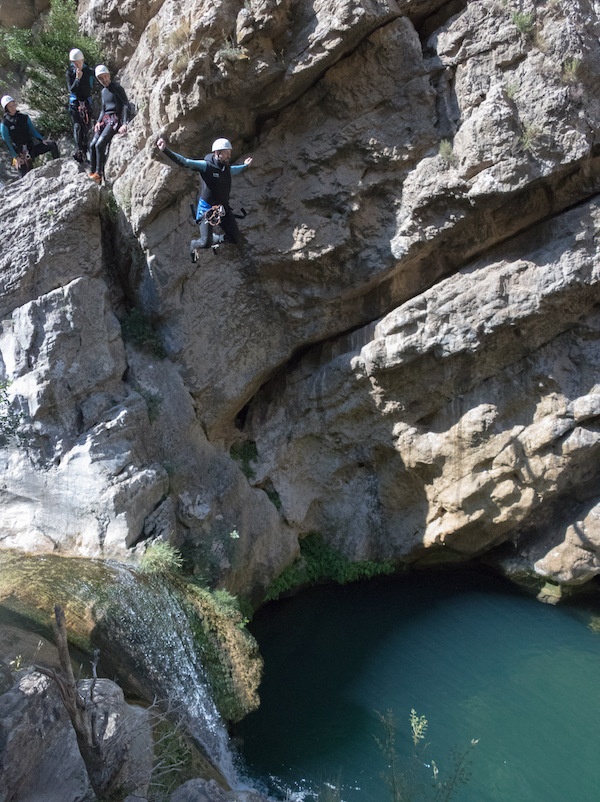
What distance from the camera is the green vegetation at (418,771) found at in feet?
18.9

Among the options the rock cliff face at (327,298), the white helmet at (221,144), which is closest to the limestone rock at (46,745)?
the rock cliff face at (327,298)

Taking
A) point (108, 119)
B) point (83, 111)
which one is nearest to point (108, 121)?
point (108, 119)

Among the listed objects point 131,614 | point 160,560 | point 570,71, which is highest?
point 570,71

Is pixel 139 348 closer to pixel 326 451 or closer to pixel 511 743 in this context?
pixel 326 451

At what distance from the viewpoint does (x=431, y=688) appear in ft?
25.7

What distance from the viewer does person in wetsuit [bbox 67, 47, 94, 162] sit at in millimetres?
9070

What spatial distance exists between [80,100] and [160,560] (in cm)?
717

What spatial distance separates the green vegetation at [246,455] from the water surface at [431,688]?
7.43 feet

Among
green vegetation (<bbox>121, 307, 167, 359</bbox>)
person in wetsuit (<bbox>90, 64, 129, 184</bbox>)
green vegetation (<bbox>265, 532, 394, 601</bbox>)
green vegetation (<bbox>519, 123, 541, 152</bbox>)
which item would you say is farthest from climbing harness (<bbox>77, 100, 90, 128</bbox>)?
green vegetation (<bbox>265, 532, 394, 601</bbox>)

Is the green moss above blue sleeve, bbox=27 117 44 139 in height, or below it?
below

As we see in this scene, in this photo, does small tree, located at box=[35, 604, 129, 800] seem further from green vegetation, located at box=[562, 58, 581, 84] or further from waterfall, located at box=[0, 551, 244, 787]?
green vegetation, located at box=[562, 58, 581, 84]

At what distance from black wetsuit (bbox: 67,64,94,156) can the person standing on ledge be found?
106 inches

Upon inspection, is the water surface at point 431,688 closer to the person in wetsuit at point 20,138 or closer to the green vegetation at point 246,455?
the green vegetation at point 246,455

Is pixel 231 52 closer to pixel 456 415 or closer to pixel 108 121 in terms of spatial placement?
pixel 108 121
